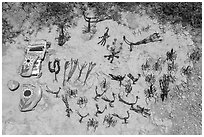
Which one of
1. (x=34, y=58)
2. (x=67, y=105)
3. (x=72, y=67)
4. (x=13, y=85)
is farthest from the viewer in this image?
(x=34, y=58)

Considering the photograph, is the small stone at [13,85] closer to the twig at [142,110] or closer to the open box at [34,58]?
the open box at [34,58]

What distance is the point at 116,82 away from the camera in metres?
8.88

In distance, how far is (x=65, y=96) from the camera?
8.53 metres

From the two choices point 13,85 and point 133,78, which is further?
point 133,78

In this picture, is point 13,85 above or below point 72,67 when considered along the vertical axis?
below

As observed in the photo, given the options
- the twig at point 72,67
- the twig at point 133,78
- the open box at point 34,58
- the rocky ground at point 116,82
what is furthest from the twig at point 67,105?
the twig at point 133,78

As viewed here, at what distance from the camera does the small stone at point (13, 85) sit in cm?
856

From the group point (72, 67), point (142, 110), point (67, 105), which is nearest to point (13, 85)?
point (67, 105)

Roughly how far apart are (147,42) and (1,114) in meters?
4.18

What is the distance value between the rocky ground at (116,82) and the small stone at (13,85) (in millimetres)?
87

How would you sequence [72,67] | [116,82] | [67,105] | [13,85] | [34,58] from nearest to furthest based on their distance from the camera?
1. [67,105]
2. [13,85]
3. [116,82]
4. [72,67]
5. [34,58]

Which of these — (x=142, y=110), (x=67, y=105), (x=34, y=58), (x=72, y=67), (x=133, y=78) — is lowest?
(x=142, y=110)

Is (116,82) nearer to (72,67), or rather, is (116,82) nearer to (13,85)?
(72,67)

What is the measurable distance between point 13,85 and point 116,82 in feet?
8.02
